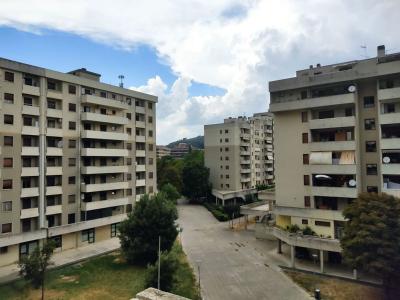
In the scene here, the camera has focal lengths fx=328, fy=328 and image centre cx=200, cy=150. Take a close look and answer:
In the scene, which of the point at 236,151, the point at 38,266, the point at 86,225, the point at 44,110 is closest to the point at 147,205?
the point at 86,225

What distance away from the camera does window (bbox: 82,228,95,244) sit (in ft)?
149

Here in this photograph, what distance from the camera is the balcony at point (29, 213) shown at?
37.7 metres

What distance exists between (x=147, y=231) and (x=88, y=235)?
42.2ft

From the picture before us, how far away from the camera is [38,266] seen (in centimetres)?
2875

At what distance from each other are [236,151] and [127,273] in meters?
51.3

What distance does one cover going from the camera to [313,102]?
38.4 metres

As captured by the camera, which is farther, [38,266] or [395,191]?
[395,191]

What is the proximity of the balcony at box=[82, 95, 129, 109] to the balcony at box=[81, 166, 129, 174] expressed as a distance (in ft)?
29.3

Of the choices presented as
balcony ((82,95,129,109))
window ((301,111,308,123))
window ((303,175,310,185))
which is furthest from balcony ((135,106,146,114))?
window ((303,175,310,185))

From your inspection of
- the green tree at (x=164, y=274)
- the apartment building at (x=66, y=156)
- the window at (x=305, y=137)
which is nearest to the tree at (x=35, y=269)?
the apartment building at (x=66, y=156)

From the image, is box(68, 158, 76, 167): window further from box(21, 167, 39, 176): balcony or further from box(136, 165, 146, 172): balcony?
box(136, 165, 146, 172): balcony

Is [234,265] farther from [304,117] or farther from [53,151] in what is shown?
[53,151]

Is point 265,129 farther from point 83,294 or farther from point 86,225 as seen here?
point 83,294

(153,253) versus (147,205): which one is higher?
(147,205)
